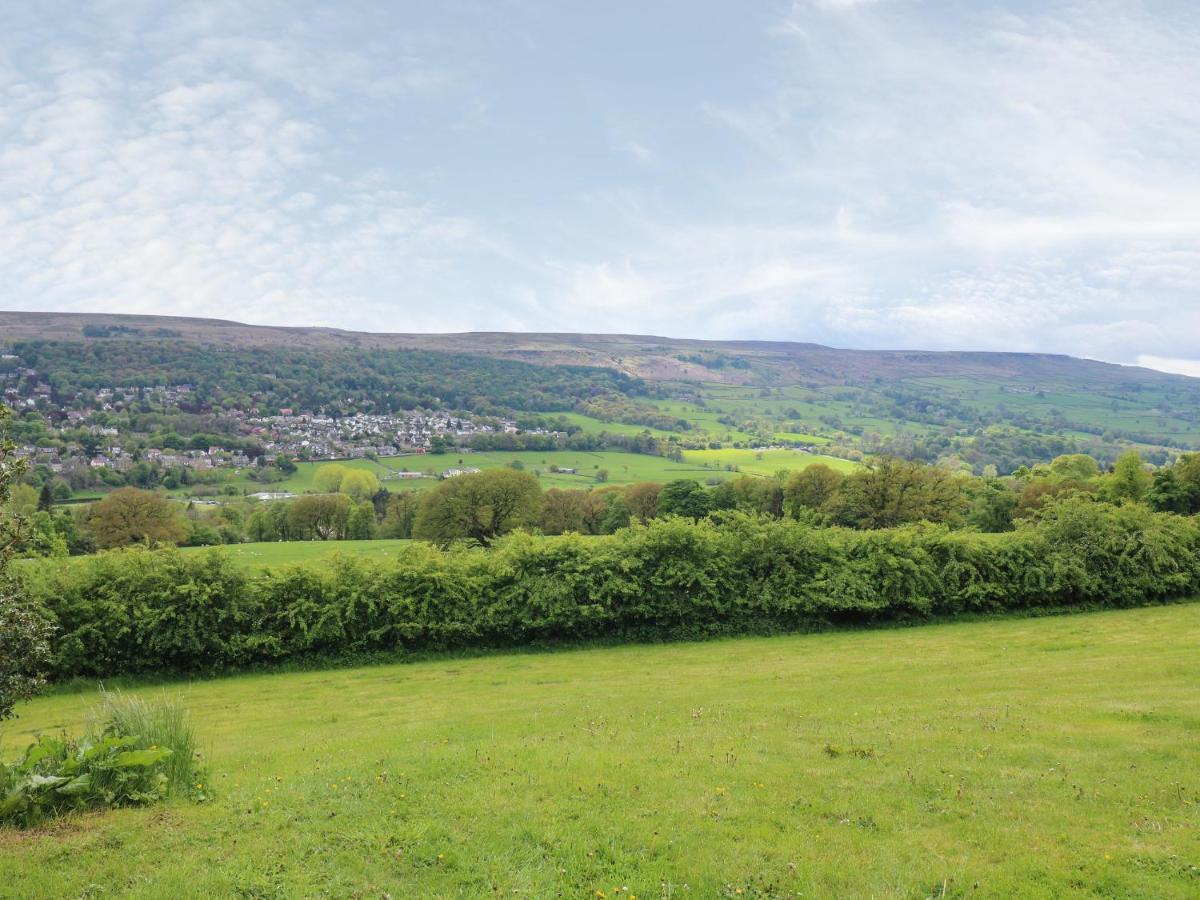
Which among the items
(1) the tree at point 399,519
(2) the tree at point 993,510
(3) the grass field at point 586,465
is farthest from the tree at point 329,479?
(2) the tree at point 993,510

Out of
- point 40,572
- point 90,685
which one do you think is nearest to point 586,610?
A: point 90,685

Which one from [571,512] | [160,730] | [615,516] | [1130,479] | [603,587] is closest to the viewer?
[160,730]

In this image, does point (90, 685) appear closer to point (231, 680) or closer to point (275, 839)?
point (231, 680)

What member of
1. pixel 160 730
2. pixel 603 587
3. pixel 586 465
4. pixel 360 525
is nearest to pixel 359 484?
pixel 360 525

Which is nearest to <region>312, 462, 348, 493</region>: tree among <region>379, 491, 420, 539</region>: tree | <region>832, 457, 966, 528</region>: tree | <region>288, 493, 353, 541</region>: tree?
<region>288, 493, 353, 541</region>: tree

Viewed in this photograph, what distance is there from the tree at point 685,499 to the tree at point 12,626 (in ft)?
206

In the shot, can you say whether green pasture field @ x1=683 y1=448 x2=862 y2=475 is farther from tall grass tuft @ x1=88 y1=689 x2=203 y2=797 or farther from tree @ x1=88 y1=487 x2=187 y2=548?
tall grass tuft @ x1=88 y1=689 x2=203 y2=797

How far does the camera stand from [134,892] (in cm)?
732

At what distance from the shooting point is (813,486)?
254 feet

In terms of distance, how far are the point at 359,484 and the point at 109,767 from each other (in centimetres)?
10972

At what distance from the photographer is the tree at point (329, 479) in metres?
121

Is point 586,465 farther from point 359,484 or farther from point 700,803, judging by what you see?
point 700,803

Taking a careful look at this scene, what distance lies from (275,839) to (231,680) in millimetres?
22681

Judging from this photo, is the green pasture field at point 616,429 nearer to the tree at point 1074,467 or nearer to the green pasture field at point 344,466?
the green pasture field at point 344,466
